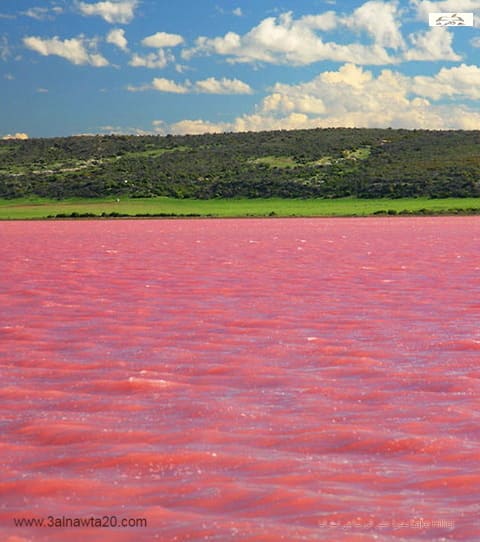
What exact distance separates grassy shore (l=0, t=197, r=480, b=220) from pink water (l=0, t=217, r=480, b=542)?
54.4 metres

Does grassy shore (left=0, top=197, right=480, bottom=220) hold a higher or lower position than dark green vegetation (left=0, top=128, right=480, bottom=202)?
lower

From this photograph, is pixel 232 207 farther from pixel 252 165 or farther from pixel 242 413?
pixel 242 413

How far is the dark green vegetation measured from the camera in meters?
98.7

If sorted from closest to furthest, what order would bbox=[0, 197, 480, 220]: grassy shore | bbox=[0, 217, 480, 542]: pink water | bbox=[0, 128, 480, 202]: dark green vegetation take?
bbox=[0, 217, 480, 542]: pink water
bbox=[0, 197, 480, 220]: grassy shore
bbox=[0, 128, 480, 202]: dark green vegetation

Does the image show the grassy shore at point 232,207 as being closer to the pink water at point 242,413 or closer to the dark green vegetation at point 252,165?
the dark green vegetation at point 252,165

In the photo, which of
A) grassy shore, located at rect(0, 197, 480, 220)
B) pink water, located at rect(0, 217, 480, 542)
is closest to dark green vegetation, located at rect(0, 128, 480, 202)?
grassy shore, located at rect(0, 197, 480, 220)

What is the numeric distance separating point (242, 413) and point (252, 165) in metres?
116

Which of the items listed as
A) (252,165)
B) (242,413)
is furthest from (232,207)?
(242,413)

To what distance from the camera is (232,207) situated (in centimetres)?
8181

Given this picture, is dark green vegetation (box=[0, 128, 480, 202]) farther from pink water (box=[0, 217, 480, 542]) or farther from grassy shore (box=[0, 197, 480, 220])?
pink water (box=[0, 217, 480, 542])

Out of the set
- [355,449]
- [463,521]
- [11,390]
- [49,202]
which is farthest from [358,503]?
[49,202]

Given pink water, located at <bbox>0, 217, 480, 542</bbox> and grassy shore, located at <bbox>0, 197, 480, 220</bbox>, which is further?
grassy shore, located at <bbox>0, 197, 480, 220</bbox>

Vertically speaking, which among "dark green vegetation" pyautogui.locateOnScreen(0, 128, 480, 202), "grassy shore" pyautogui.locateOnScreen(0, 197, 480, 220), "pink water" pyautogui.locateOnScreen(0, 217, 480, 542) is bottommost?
"pink water" pyautogui.locateOnScreen(0, 217, 480, 542)

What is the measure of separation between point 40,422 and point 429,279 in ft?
38.5
